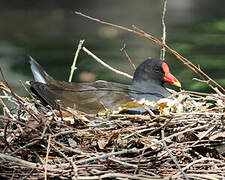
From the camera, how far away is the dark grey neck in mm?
5086

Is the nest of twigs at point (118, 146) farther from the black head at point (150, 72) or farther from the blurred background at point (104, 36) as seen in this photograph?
the blurred background at point (104, 36)

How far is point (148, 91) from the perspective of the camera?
17.5 ft

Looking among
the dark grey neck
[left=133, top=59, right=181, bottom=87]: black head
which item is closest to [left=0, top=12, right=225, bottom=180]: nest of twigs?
the dark grey neck

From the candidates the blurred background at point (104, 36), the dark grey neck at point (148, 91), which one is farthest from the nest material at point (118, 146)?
the blurred background at point (104, 36)

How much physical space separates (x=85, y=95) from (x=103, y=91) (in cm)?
17

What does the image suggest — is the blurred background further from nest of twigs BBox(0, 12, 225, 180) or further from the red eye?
nest of twigs BBox(0, 12, 225, 180)

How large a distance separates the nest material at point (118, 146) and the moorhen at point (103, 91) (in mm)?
672

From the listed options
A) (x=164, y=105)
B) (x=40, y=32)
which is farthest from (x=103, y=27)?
(x=164, y=105)

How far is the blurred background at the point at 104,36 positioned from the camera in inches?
367

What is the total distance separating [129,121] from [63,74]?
5.23 metres

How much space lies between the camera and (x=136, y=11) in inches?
608

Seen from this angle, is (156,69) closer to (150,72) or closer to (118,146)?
(150,72)

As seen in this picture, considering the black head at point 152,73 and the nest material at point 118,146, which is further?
the black head at point 152,73

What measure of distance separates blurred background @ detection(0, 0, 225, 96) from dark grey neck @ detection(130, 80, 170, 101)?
6.11ft
